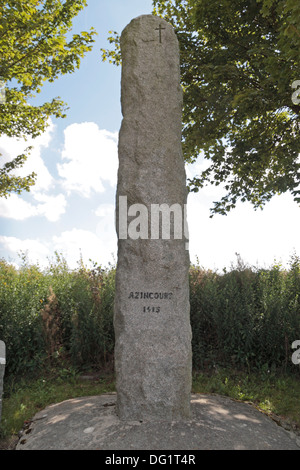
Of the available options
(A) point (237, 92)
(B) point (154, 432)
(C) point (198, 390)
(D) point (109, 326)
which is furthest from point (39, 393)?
(A) point (237, 92)

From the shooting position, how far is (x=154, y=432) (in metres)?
3.83

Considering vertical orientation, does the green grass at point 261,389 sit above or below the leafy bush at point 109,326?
below

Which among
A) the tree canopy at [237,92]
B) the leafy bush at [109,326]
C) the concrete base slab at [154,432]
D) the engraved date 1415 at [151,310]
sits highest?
the tree canopy at [237,92]

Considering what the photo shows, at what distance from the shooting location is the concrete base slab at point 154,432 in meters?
3.66

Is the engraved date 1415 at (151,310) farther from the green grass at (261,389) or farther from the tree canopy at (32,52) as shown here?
the tree canopy at (32,52)

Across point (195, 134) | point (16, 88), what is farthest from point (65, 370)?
point (16, 88)

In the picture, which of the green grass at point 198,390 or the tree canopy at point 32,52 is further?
the tree canopy at point 32,52

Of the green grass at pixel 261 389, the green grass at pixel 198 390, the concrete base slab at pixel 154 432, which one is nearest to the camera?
the concrete base slab at pixel 154 432

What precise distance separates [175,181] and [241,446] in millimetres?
2997

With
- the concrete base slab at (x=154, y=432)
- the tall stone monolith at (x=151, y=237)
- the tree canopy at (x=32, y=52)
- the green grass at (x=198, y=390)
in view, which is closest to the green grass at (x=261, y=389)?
the green grass at (x=198, y=390)

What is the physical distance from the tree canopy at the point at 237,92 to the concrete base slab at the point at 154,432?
5.63 metres

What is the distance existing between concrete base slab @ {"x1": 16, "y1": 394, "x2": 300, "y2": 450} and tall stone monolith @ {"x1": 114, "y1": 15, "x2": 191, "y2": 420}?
0.79ft

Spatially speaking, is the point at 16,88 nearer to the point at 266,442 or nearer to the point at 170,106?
the point at 170,106

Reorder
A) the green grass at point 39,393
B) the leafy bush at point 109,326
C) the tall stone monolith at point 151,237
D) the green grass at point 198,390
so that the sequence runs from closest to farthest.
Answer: the tall stone monolith at point 151,237, the green grass at point 39,393, the green grass at point 198,390, the leafy bush at point 109,326
